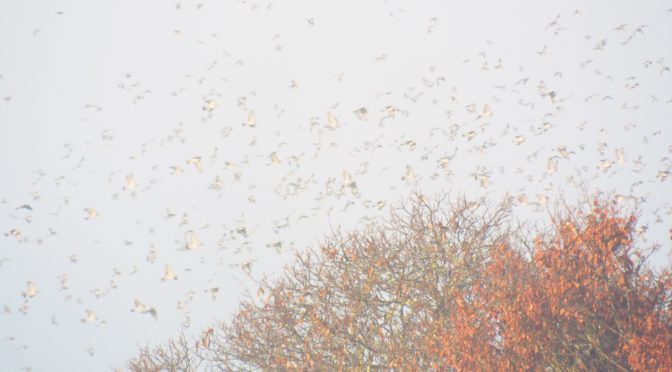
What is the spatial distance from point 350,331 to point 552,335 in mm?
7938

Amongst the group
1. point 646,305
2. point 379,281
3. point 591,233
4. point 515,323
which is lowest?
point 646,305

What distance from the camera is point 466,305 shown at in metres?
20.5

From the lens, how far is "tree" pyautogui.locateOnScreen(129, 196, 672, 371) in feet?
57.8

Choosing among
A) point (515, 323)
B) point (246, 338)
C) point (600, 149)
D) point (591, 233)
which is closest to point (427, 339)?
point (515, 323)

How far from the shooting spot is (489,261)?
24.3m

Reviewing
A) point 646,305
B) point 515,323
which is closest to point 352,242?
point 515,323

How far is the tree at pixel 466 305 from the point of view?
17.6m

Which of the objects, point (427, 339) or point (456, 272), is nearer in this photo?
point (427, 339)

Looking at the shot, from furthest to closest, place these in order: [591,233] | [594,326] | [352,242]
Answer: [352,242] < [591,233] < [594,326]

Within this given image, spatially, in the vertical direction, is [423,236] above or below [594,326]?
above

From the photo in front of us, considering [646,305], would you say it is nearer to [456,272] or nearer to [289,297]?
[456,272]

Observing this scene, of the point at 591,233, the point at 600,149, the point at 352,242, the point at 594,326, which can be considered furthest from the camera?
the point at 600,149

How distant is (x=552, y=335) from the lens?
697 inches

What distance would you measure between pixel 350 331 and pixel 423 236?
547 cm
